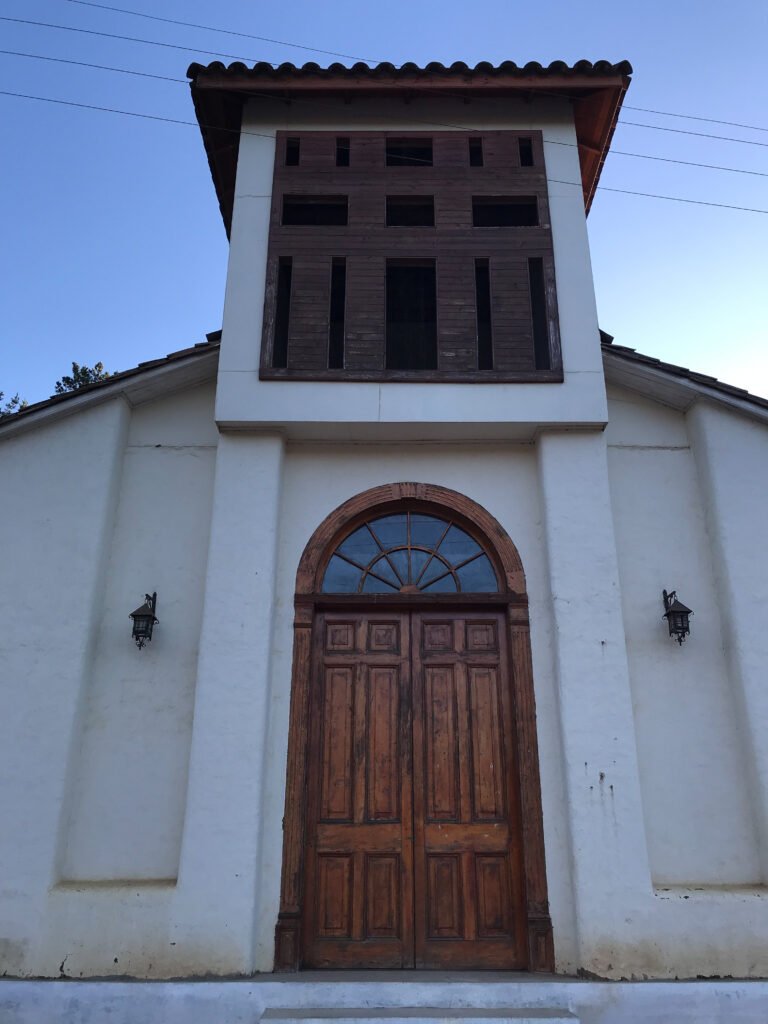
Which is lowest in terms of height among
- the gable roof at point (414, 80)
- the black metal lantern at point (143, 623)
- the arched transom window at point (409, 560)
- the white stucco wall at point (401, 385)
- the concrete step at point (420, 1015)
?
the concrete step at point (420, 1015)

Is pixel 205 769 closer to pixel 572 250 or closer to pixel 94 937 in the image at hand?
pixel 94 937

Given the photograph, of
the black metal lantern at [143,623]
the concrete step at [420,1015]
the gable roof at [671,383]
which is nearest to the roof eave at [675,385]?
the gable roof at [671,383]

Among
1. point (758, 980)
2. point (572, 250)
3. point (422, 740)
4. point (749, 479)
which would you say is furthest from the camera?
point (572, 250)

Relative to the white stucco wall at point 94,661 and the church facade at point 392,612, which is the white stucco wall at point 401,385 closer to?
the church facade at point 392,612

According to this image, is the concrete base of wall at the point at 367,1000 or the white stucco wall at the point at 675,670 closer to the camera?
the concrete base of wall at the point at 367,1000

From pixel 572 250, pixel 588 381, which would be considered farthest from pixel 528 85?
pixel 588 381

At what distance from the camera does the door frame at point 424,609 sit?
5.69 m

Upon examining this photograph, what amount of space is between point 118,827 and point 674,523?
17.6 ft

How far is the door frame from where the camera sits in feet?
18.7

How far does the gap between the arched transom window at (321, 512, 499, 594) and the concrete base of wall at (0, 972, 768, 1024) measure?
296 centimetres

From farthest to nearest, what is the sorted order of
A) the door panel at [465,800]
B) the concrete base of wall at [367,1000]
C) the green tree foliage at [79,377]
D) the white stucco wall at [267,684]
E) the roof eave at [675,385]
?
the green tree foliage at [79,377], the roof eave at [675,385], the door panel at [465,800], the white stucco wall at [267,684], the concrete base of wall at [367,1000]

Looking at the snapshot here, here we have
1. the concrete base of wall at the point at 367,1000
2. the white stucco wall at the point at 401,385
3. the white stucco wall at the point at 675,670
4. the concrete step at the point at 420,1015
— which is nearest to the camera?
the concrete step at the point at 420,1015

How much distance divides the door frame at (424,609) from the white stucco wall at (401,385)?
666 mm

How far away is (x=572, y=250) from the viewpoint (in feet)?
24.2
